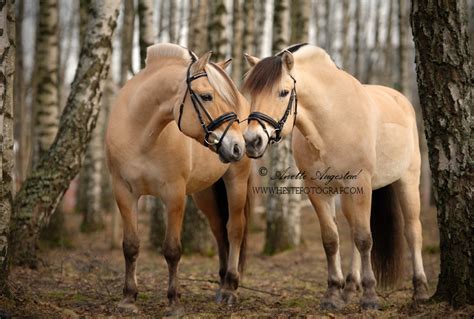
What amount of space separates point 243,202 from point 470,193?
2933 mm

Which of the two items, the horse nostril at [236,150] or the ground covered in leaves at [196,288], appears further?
the ground covered in leaves at [196,288]

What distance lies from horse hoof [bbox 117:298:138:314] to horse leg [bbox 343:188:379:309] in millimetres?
2164

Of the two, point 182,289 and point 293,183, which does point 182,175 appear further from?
point 293,183

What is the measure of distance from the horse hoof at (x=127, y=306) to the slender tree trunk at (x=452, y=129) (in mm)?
2792

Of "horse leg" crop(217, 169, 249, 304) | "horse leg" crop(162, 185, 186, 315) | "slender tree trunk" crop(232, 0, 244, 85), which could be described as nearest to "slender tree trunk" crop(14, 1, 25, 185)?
"slender tree trunk" crop(232, 0, 244, 85)

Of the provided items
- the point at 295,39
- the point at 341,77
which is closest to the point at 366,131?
the point at 341,77

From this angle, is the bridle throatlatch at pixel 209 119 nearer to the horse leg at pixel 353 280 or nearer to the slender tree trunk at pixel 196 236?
the horse leg at pixel 353 280

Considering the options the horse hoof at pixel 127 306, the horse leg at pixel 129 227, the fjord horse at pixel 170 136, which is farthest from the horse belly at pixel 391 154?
the horse hoof at pixel 127 306

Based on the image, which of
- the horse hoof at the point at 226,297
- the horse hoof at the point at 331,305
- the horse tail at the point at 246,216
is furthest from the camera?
the horse tail at the point at 246,216

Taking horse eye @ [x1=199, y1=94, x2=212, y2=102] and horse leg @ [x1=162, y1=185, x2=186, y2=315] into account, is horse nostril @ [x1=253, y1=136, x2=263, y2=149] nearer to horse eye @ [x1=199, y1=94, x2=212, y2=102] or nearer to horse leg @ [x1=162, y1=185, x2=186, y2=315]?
horse eye @ [x1=199, y1=94, x2=212, y2=102]

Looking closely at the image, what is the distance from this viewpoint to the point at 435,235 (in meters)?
14.2

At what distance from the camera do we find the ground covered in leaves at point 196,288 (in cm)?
565

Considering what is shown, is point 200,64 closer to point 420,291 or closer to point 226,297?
point 226,297

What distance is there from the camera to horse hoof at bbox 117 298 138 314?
6.08m
